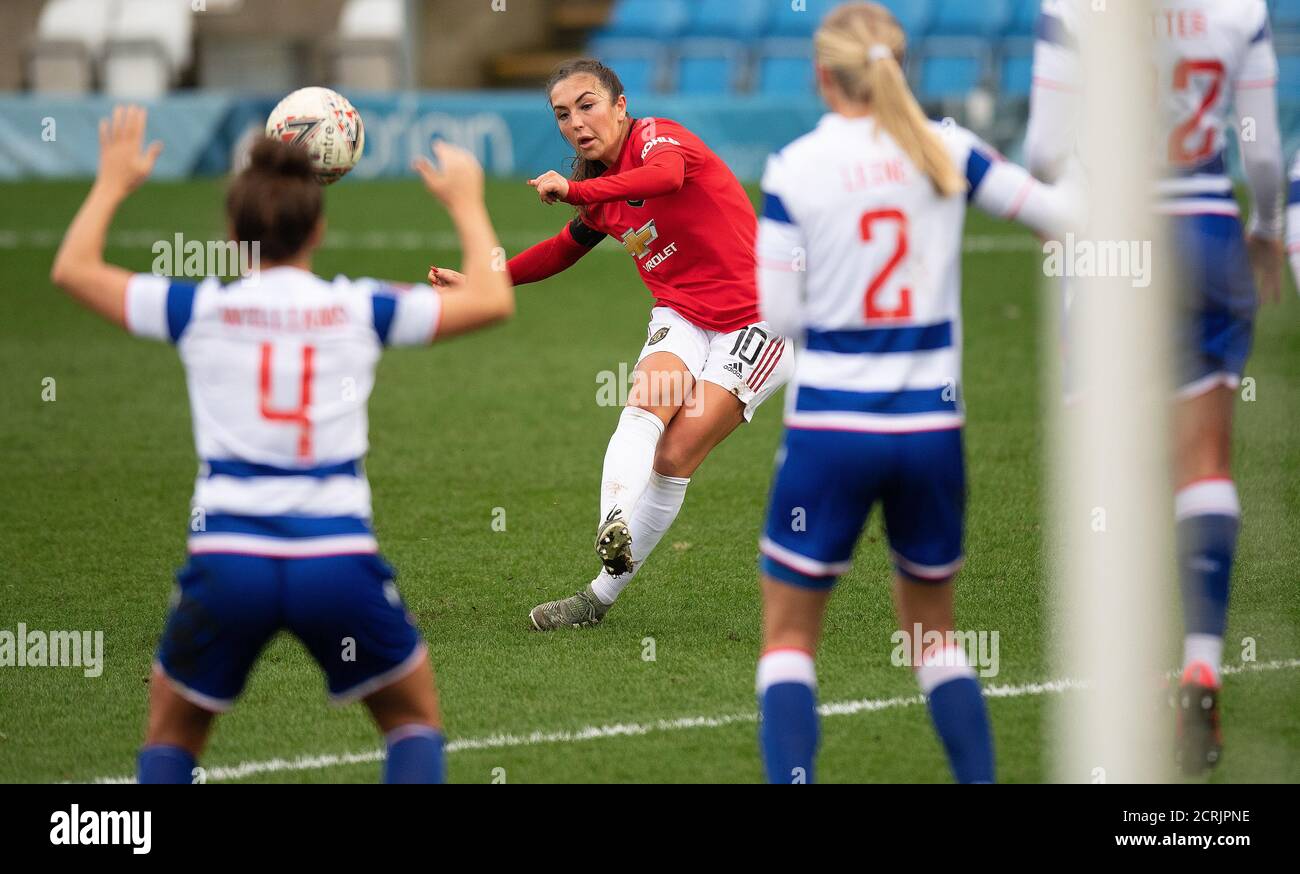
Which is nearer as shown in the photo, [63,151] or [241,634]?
[241,634]

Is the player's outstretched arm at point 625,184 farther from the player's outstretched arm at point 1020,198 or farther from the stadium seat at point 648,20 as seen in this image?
the stadium seat at point 648,20

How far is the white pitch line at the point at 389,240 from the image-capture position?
613 inches

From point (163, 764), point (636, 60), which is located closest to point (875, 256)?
point (163, 764)

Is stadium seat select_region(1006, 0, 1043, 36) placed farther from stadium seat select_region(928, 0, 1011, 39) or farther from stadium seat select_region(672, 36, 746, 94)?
stadium seat select_region(672, 36, 746, 94)

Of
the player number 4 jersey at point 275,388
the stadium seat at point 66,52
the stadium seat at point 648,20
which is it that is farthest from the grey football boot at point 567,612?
the stadium seat at point 66,52

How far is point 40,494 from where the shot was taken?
7938 mm

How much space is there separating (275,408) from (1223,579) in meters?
2.50

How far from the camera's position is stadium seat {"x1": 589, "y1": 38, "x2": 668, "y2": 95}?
79.3ft

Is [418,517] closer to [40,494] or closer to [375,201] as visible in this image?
[40,494]

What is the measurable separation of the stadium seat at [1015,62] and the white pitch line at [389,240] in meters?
6.81

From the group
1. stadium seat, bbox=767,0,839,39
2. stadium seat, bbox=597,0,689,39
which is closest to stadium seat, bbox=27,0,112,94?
stadium seat, bbox=597,0,689,39

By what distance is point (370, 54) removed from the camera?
24781mm
